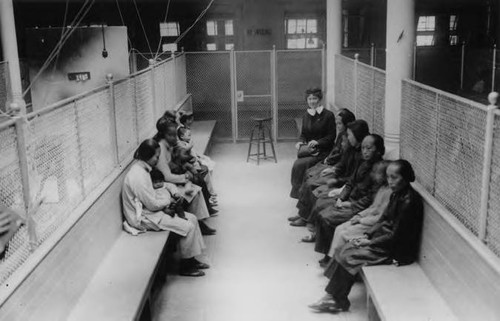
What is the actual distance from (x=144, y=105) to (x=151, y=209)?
2631mm

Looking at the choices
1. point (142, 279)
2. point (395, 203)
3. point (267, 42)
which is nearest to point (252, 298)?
point (142, 279)

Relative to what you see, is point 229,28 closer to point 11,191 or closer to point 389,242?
point 389,242

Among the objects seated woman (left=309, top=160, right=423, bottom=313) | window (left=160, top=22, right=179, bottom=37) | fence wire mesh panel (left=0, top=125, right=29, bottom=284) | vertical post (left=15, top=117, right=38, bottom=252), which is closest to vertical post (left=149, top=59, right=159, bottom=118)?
seated woman (left=309, top=160, right=423, bottom=313)

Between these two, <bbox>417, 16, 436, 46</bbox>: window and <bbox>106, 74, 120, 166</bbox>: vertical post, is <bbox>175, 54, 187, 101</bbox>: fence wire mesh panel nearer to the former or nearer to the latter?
<bbox>106, 74, 120, 166</bbox>: vertical post

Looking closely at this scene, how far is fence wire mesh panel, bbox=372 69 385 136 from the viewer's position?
7539 millimetres

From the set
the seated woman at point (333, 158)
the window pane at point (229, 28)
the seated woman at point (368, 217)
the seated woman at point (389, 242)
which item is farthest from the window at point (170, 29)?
the seated woman at point (389, 242)

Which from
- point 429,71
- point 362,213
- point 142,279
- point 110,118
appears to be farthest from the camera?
point 429,71

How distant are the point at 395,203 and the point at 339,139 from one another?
2.85m

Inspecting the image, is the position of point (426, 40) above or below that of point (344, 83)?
above

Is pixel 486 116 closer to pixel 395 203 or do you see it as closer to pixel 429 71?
pixel 395 203

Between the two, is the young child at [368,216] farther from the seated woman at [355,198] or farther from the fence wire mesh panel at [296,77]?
the fence wire mesh panel at [296,77]

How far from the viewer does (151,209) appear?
20.4 feet

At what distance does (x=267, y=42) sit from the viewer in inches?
707

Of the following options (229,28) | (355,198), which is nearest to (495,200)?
(355,198)
